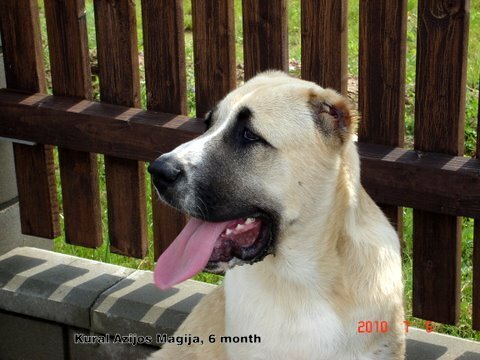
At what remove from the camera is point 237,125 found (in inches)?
132

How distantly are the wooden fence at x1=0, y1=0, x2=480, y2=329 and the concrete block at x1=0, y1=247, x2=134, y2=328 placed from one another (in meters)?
0.14

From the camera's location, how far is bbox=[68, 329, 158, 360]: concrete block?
4.50 meters

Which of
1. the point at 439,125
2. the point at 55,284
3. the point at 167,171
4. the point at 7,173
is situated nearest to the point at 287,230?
the point at 167,171

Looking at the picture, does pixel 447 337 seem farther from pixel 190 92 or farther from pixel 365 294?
pixel 190 92

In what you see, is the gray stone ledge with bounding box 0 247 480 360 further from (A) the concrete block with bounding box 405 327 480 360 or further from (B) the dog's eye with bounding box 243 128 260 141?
(B) the dog's eye with bounding box 243 128 260 141

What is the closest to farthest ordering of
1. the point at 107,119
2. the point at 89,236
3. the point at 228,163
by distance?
the point at 228,163 → the point at 107,119 → the point at 89,236

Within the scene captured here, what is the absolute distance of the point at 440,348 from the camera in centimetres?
406

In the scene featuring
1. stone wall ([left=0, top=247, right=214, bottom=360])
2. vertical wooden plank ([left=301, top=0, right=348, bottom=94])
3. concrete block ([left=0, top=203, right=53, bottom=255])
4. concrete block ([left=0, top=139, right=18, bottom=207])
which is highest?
vertical wooden plank ([left=301, top=0, right=348, bottom=94])

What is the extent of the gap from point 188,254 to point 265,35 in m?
1.21

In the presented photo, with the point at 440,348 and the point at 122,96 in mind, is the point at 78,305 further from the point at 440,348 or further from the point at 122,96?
the point at 440,348

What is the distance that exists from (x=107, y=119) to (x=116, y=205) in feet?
1.54

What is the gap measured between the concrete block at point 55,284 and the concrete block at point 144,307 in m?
0.08

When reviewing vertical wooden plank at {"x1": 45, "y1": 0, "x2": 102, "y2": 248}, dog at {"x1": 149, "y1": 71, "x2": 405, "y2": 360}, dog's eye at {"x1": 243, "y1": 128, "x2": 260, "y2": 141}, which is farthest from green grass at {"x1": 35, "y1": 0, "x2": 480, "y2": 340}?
dog's eye at {"x1": 243, "y1": 128, "x2": 260, "y2": 141}

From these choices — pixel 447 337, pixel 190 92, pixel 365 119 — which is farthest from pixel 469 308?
pixel 190 92
